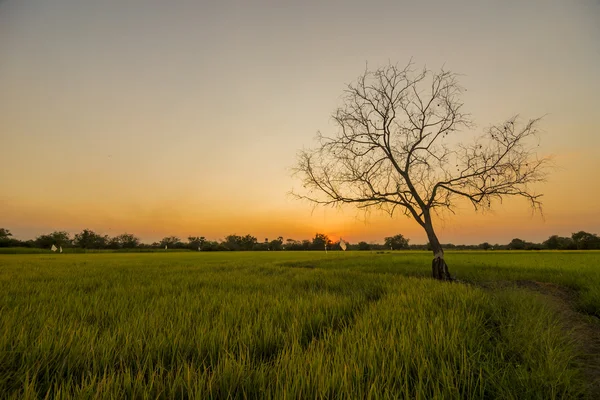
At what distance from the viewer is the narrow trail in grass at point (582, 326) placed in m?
3.00

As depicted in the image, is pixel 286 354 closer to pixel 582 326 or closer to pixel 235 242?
pixel 582 326

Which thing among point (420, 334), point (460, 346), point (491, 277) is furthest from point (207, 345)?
point (491, 277)

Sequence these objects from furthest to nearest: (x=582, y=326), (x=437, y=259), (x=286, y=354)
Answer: (x=437, y=259) → (x=582, y=326) → (x=286, y=354)

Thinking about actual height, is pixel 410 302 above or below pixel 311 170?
below

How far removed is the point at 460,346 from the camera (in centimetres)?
300

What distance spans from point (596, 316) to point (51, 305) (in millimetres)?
11652

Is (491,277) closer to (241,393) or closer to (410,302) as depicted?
(410,302)

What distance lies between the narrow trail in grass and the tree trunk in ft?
5.54

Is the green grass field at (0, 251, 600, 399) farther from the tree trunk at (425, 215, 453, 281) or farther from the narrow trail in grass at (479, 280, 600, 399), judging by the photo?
the tree trunk at (425, 215, 453, 281)

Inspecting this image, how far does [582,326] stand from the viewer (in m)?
5.00

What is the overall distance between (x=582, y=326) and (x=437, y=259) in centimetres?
501

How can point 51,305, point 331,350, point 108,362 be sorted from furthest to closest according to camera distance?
point 51,305 → point 331,350 → point 108,362

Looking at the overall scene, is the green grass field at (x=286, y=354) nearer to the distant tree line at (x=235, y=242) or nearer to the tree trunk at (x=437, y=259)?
the tree trunk at (x=437, y=259)

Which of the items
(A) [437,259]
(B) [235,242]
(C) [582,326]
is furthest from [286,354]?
(B) [235,242]
